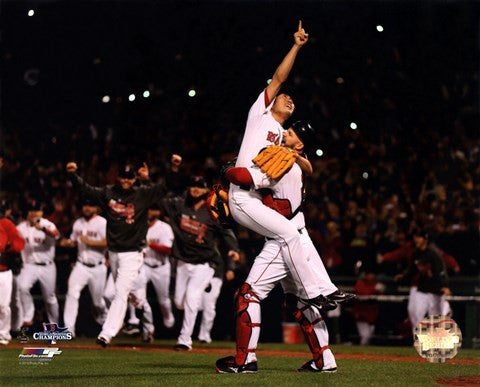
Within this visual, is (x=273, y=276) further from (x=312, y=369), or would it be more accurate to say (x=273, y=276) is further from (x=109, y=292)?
(x=109, y=292)

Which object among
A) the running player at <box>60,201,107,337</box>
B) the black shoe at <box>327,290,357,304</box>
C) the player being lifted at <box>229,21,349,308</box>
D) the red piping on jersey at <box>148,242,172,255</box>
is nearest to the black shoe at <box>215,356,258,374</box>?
the player being lifted at <box>229,21,349,308</box>

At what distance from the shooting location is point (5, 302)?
14234 mm

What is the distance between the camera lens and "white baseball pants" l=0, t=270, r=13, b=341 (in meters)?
14.2

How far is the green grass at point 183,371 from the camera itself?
8820 millimetres

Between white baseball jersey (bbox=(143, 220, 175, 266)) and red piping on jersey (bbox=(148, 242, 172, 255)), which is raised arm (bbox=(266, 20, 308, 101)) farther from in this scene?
white baseball jersey (bbox=(143, 220, 175, 266))

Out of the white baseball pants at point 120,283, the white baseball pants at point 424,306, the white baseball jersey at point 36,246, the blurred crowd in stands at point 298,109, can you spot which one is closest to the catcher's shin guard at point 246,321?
the white baseball pants at point 120,283

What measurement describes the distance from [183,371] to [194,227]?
5.35 m

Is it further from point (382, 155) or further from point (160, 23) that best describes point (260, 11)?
point (382, 155)

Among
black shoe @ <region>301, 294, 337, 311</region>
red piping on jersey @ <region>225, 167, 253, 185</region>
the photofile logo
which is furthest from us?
the photofile logo

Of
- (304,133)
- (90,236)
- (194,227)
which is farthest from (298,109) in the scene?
(304,133)

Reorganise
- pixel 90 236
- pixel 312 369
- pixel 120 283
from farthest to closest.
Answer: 1. pixel 90 236
2. pixel 120 283
3. pixel 312 369

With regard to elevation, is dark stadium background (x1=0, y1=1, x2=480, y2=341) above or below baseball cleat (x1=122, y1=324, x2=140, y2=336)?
above

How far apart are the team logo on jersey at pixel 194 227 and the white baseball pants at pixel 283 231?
5.87m

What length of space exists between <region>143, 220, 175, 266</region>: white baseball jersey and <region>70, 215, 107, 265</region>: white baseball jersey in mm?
836
